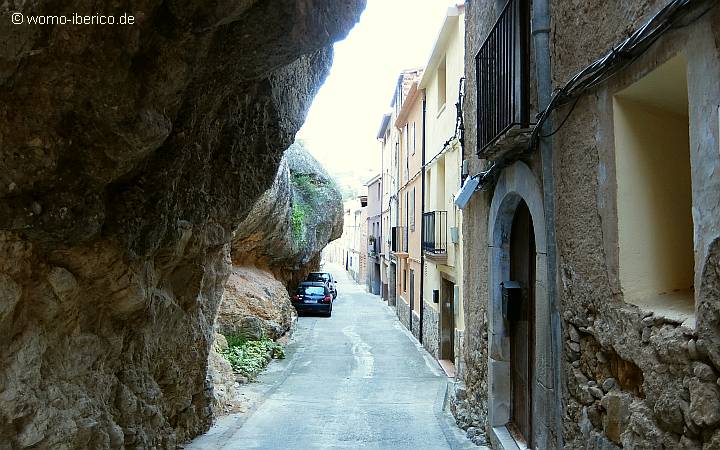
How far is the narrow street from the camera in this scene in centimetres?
745

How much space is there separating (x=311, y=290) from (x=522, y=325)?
18.3 metres

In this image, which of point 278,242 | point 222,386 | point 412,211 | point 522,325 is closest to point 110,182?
point 522,325

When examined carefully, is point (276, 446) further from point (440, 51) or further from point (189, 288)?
point (440, 51)

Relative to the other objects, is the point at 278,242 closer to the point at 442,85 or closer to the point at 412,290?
the point at 412,290

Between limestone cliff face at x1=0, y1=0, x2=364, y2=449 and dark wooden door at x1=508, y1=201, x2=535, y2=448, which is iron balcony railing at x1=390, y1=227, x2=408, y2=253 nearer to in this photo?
dark wooden door at x1=508, y1=201, x2=535, y2=448

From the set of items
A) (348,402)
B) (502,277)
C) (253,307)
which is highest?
(502,277)

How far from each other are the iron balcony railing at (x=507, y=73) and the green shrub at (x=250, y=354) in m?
8.02

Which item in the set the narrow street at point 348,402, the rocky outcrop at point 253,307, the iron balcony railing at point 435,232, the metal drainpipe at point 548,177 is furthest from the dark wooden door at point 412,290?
the metal drainpipe at point 548,177

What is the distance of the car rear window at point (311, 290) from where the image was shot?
23.8m

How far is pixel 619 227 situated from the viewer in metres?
3.57

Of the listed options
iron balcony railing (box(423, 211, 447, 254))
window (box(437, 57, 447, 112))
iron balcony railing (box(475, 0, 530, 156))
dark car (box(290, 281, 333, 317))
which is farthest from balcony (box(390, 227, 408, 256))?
iron balcony railing (box(475, 0, 530, 156))

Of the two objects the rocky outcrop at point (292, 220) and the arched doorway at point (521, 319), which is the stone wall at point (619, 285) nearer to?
the arched doorway at point (521, 319)

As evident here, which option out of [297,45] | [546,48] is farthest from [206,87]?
[546,48]

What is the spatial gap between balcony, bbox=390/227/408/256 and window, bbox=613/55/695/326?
17.3 meters
